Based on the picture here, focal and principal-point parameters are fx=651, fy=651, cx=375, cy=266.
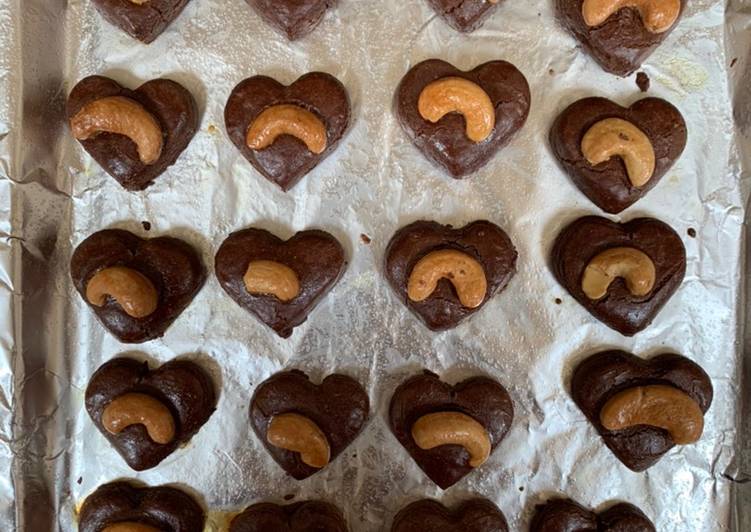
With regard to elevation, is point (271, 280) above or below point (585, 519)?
above

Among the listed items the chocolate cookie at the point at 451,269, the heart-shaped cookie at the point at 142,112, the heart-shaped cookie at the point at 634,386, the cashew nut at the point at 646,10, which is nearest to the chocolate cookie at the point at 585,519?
the heart-shaped cookie at the point at 634,386

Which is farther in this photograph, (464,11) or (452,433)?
(464,11)

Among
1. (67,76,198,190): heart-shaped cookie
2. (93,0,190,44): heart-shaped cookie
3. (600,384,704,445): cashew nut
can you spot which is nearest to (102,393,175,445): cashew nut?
(67,76,198,190): heart-shaped cookie

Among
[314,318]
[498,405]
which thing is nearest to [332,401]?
[314,318]

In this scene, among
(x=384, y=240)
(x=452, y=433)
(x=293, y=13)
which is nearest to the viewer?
(x=452, y=433)

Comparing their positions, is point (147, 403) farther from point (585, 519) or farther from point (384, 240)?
point (585, 519)

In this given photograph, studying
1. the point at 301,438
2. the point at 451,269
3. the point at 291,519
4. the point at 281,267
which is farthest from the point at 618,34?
the point at 291,519

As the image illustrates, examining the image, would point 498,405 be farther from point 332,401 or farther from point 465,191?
point 465,191
